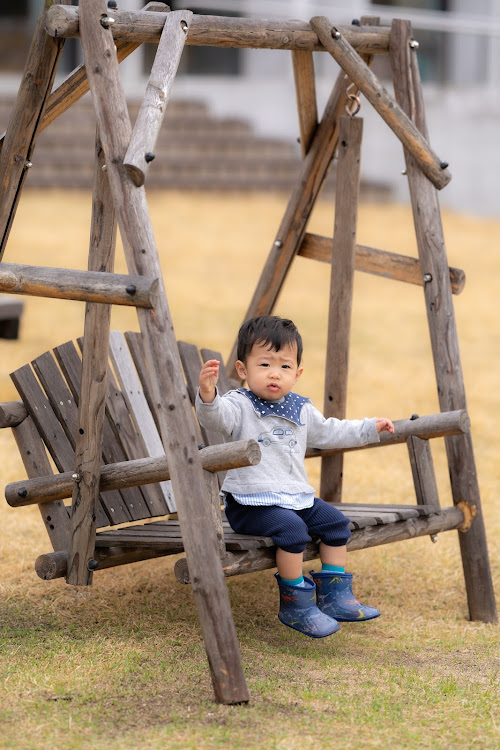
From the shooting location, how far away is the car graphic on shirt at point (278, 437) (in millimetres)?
3812

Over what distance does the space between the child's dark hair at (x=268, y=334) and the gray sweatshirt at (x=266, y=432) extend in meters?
0.19

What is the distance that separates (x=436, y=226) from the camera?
448cm

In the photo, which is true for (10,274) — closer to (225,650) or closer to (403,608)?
(225,650)

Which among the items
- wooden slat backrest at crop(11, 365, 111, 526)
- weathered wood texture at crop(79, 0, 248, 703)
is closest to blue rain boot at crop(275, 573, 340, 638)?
weathered wood texture at crop(79, 0, 248, 703)

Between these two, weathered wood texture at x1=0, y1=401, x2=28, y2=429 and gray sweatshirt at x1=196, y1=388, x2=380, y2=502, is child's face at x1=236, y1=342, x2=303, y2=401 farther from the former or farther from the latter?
weathered wood texture at x1=0, y1=401, x2=28, y2=429

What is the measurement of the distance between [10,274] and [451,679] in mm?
1929

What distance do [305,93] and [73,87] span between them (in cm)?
127

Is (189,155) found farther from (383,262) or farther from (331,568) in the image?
(331,568)

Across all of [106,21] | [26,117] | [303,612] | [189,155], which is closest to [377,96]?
[106,21]

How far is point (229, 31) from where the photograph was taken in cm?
400

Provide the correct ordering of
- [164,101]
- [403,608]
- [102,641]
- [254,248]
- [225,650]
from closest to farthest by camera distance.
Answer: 1. [225,650]
2. [164,101]
3. [102,641]
4. [403,608]
5. [254,248]

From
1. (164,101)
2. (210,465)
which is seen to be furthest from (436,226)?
(210,465)

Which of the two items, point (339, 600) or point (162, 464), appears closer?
point (162, 464)

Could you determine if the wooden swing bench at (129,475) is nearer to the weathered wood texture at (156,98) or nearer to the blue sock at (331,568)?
the blue sock at (331,568)
